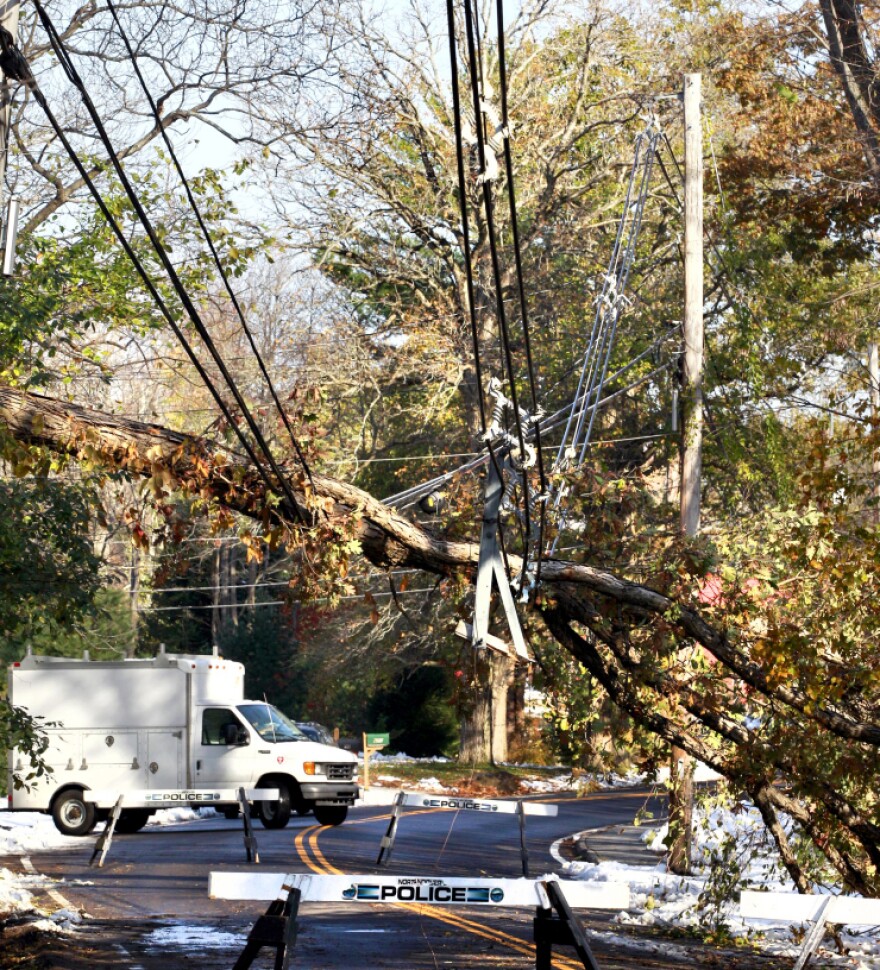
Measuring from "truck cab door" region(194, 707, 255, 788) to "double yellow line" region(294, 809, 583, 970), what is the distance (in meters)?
2.84

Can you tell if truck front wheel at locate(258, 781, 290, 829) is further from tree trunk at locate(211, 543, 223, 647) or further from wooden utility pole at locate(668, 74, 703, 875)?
tree trunk at locate(211, 543, 223, 647)

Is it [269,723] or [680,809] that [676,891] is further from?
[269,723]

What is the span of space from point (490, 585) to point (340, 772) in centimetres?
1580

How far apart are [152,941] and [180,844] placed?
9.80 meters

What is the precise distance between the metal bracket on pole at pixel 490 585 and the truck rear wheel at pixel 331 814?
15726 mm

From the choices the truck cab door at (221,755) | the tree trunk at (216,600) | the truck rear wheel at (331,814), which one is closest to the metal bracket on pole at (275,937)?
the truck cab door at (221,755)

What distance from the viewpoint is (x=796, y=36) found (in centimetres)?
2433

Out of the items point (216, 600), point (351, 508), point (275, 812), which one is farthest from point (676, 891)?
point (216, 600)

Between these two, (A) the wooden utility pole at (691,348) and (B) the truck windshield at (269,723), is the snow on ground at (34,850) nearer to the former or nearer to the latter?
(B) the truck windshield at (269,723)

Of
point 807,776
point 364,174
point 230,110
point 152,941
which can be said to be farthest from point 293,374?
point 807,776

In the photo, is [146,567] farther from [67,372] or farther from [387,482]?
[67,372]

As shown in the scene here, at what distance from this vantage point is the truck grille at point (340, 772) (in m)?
24.0

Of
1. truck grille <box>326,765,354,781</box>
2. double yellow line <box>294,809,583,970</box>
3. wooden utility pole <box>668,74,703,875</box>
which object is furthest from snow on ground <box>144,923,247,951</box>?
truck grille <box>326,765,354,781</box>

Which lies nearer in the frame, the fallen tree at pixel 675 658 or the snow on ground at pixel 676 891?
the fallen tree at pixel 675 658
